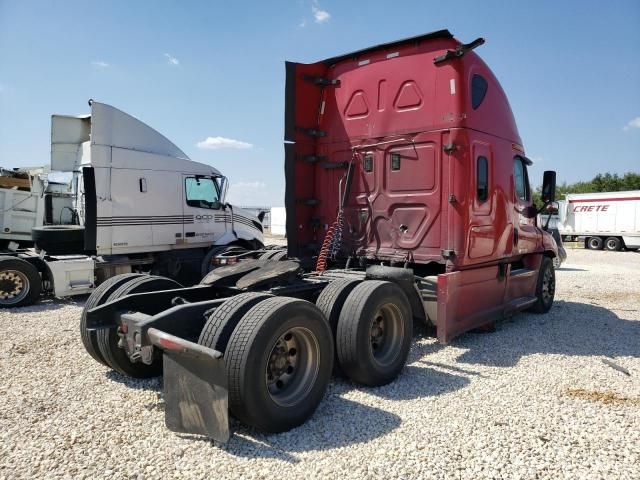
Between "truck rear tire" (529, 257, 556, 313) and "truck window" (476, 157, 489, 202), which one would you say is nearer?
"truck window" (476, 157, 489, 202)

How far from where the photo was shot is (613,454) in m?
3.22

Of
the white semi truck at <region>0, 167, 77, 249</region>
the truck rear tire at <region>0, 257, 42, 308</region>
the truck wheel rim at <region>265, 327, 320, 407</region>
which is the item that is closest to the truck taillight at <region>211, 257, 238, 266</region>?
the truck wheel rim at <region>265, 327, 320, 407</region>

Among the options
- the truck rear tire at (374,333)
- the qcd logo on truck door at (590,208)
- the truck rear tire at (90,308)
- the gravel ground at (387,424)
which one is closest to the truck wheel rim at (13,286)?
the gravel ground at (387,424)

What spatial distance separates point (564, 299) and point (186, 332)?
30.3ft

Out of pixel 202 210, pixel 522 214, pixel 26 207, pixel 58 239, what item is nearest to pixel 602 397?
pixel 522 214

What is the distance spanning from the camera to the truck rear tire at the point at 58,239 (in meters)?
9.64

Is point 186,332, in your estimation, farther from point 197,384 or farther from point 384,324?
point 384,324

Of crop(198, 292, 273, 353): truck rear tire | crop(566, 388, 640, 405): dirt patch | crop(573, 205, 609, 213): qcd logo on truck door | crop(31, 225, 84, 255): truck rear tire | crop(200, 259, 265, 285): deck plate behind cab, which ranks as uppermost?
crop(573, 205, 609, 213): qcd logo on truck door

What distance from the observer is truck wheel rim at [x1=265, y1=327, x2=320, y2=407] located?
3.65 m

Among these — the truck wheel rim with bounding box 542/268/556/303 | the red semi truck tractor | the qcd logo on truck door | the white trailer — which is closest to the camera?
the red semi truck tractor

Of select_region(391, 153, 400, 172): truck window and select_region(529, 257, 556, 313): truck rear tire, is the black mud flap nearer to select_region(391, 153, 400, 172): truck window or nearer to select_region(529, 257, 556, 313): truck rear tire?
select_region(391, 153, 400, 172): truck window

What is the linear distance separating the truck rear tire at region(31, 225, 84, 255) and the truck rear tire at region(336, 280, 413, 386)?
7.60 meters

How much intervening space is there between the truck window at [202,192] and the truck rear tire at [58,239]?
2.39 metres

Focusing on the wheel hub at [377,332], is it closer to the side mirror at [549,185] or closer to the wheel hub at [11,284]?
the side mirror at [549,185]
